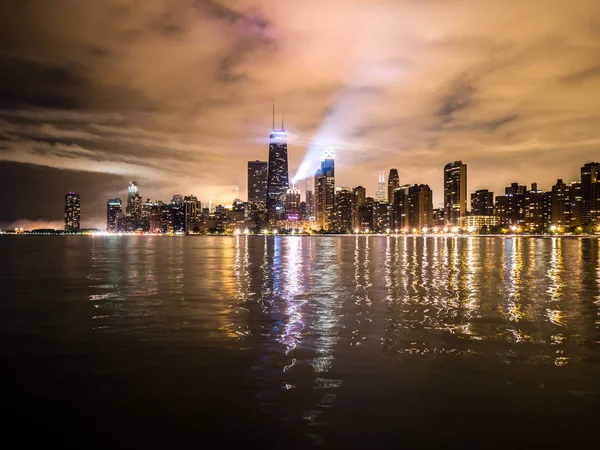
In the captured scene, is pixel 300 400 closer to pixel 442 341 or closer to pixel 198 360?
pixel 198 360

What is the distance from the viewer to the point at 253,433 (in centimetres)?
1093

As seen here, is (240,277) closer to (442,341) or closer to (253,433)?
(442,341)

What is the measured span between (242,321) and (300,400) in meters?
11.6

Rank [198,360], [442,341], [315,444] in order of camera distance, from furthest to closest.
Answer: [442,341] < [198,360] < [315,444]

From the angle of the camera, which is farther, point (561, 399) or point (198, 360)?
point (198, 360)

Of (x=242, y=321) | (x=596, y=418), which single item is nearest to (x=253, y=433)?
(x=596, y=418)

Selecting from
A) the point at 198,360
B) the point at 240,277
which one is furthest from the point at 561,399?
the point at 240,277

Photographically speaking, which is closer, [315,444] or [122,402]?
[315,444]

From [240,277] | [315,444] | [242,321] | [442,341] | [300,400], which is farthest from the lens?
[240,277]

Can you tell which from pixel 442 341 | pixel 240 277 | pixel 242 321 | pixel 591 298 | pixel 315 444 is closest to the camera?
pixel 315 444

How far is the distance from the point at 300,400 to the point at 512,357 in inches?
336

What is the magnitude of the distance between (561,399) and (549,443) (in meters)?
2.83

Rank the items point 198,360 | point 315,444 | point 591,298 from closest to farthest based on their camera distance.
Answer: point 315,444 < point 198,360 < point 591,298

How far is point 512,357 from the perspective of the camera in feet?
55.2
